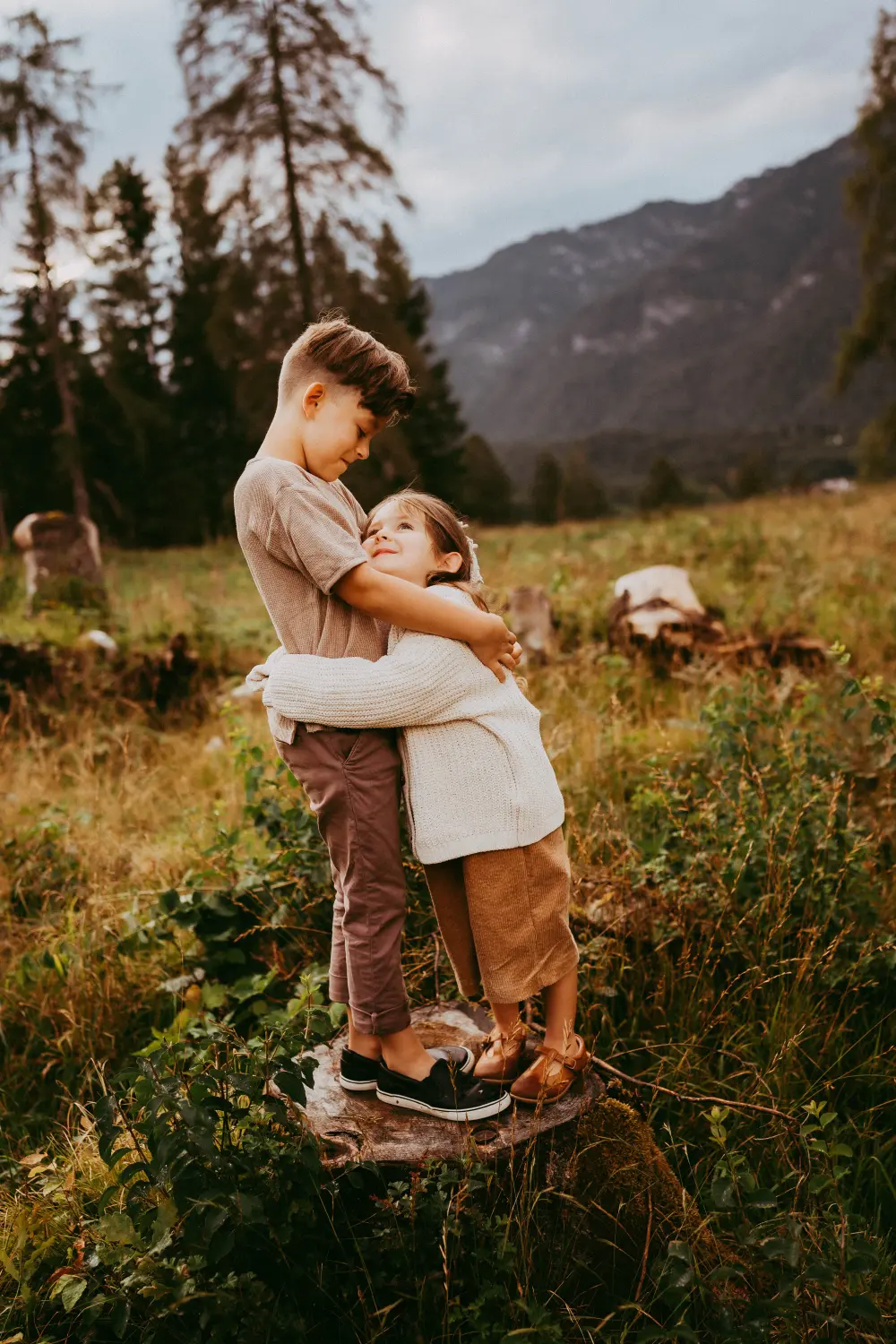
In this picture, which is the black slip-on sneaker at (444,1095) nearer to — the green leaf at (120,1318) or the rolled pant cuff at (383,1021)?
the rolled pant cuff at (383,1021)

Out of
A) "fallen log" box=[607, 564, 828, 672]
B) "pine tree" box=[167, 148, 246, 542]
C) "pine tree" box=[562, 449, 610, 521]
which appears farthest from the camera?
"pine tree" box=[562, 449, 610, 521]

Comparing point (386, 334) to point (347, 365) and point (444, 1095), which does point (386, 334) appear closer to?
point (347, 365)

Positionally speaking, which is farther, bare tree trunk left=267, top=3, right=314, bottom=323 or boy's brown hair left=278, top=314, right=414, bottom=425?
bare tree trunk left=267, top=3, right=314, bottom=323

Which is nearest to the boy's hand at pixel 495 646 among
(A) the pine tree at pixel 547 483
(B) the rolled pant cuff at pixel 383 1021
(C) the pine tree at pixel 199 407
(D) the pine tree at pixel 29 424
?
(B) the rolled pant cuff at pixel 383 1021

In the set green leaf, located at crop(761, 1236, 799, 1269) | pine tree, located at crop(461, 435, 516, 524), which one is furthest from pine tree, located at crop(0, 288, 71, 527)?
green leaf, located at crop(761, 1236, 799, 1269)

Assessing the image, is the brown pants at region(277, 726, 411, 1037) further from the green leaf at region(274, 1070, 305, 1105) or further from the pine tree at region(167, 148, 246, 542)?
the pine tree at region(167, 148, 246, 542)

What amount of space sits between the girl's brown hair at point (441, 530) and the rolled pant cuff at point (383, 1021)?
3.54 ft

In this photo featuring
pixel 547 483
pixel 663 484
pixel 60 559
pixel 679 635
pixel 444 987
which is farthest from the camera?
pixel 547 483

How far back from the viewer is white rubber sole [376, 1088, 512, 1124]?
2.19m

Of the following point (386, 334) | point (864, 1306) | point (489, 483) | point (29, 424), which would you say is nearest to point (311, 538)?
point (864, 1306)

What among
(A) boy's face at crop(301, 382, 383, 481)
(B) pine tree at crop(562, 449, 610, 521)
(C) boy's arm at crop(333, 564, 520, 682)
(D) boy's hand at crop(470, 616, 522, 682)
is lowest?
(B) pine tree at crop(562, 449, 610, 521)

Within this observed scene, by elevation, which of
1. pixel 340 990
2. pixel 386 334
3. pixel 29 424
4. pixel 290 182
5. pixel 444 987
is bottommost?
pixel 444 987

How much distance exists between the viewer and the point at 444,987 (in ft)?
9.73

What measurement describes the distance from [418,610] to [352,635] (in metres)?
0.23
